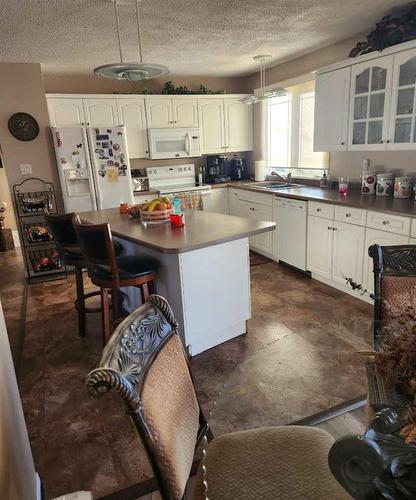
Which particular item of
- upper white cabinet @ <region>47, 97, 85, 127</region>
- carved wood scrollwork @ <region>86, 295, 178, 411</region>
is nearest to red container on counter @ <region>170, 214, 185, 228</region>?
carved wood scrollwork @ <region>86, 295, 178, 411</region>

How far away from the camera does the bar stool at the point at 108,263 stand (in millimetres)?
2197

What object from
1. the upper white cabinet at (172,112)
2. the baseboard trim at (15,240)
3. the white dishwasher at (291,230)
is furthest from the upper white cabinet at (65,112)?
the white dishwasher at (291,230)

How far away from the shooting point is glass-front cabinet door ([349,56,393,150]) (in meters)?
3.04

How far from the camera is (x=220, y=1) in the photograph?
2.52 metres

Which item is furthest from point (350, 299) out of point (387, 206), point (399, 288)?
point (399, 288)

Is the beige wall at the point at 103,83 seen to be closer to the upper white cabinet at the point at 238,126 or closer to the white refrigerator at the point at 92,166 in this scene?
the upper white cabinet at the point at 238,126

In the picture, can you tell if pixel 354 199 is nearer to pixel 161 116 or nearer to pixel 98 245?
pixel 98 245

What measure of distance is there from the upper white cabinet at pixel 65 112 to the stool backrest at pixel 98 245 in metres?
2.66

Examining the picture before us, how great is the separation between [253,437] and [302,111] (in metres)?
4.23

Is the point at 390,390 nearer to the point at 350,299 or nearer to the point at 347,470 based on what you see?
the point at 347,470

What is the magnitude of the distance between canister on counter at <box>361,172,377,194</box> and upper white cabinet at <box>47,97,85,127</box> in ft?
11.1

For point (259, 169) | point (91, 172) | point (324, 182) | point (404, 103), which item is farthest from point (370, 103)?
point (91, 172)

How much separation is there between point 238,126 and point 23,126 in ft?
9.59

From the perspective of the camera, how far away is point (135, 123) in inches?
189
